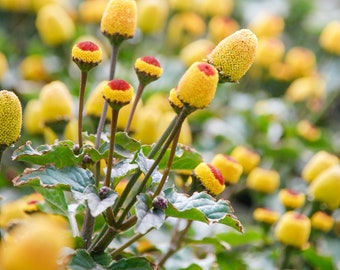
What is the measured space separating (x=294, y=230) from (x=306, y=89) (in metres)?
0.82

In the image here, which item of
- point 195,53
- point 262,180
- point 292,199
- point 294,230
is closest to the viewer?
point 294,230

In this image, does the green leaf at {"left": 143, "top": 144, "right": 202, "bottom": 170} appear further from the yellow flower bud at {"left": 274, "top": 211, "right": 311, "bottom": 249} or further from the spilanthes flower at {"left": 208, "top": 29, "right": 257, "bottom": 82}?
the yellow flower bud at {"left": 274, "top": 211, "right": 311, "bottom": 249}

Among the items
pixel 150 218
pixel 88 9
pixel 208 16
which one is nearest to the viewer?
pixel 150 218

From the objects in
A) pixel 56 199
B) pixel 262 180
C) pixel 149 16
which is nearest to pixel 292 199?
pixel 262 180

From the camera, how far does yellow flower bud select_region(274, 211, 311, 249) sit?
125cm

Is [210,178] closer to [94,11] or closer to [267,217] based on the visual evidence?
[267,217]

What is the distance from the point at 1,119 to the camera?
85 centimetres

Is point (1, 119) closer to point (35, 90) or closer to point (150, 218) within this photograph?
point (150, 218)

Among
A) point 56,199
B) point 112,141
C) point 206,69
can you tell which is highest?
point 206,69

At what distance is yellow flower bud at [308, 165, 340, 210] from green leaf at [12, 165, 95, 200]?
0.58m

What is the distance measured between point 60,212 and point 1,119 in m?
0.20

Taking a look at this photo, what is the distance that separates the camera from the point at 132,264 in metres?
0.88

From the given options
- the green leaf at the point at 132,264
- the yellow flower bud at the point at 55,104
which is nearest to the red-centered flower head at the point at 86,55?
the green leaf at the point at 132,264

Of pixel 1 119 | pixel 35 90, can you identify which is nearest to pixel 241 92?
pixel 35 90
